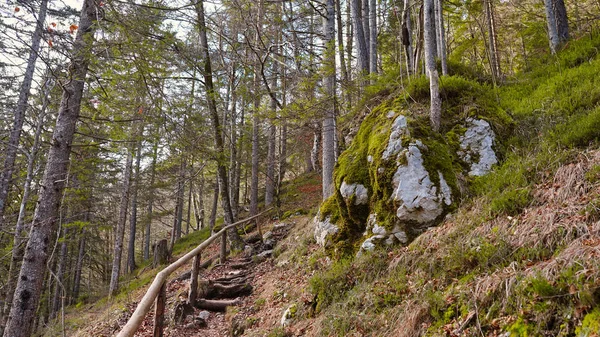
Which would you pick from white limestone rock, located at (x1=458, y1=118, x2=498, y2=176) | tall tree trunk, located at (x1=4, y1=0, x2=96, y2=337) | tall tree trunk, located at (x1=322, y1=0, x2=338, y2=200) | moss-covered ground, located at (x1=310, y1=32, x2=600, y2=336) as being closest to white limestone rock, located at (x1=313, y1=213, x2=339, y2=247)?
moss-covered ground, located at (x1=310, y1=32, x2=600, y2=336)

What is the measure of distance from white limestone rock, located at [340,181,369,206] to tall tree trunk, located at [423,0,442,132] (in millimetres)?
1503

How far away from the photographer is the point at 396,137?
5.17m

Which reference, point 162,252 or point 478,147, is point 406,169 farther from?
point 162,252

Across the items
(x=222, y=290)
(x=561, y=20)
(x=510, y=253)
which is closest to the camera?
(x=510, y=253)

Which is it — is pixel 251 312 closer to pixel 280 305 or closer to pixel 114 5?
pixel 280 305

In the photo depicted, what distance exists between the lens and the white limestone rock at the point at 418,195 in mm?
4457

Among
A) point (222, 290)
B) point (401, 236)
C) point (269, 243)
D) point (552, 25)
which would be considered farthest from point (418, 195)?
point (269, 243)

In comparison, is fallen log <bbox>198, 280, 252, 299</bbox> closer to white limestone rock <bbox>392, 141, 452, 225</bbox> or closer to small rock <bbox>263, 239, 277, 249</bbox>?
small rock <bbox>263, 239, 277, 249</bbox>

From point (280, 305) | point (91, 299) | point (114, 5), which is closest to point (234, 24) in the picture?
point (114, 5)

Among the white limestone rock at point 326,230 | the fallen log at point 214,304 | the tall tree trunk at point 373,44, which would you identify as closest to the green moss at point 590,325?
the white limestone rock at point 326,230

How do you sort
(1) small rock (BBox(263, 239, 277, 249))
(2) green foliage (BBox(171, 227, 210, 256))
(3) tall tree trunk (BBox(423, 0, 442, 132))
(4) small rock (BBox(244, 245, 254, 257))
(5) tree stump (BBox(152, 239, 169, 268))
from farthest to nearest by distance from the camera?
(2) green foliage (BBox(171, 227, 210, 256)) < (5) tree stump (BBox(152, 239, 169, 268)) < (1) small rock (BBox(263, 239, 277, 249)) < (4) small rock (BBox(244, 245, 254, 257)) < (3) tall tree trunk (BBox(423, 0, 442, 132))

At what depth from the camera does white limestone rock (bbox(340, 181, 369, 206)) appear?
5.32 meters

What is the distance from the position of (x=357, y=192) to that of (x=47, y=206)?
4848 millimetres

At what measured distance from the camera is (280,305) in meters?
5.55
